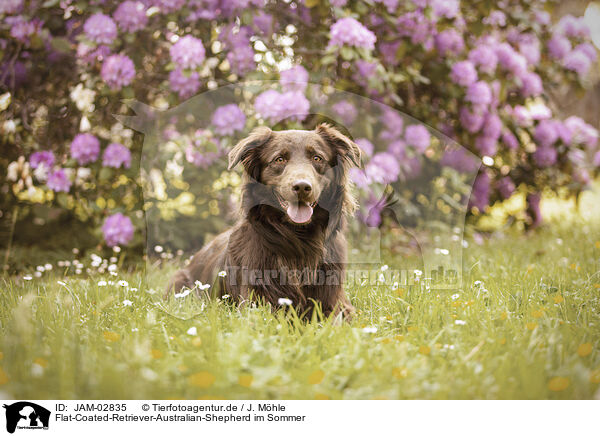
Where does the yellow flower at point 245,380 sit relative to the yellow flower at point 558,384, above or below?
below

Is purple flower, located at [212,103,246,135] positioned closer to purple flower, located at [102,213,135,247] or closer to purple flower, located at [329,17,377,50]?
purple flower, located at [329,17,377,50]

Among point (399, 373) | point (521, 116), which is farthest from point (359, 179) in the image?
point (521, 116)

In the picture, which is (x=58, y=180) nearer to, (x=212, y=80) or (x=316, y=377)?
(x=212, y=80)

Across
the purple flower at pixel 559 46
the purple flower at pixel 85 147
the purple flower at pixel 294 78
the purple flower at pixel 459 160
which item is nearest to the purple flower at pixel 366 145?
the purple flower at pixel 294 78

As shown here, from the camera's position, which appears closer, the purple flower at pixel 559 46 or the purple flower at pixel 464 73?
the purple flower at pixel 464 73

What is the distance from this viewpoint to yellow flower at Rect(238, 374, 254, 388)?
1.52m

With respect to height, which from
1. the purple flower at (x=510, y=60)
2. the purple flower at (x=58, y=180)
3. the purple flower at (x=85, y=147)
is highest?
the purple flower at (x=510, y=60)

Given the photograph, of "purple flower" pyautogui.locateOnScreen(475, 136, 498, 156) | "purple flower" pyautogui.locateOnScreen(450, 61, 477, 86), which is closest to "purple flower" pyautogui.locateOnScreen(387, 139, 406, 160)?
"purple flower" pyautogui.locateOnScreen(450, 61, 477, 86)

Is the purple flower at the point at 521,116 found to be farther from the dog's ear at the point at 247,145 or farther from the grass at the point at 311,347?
the dog's ear at the point at 247,145

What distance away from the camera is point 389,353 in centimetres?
175

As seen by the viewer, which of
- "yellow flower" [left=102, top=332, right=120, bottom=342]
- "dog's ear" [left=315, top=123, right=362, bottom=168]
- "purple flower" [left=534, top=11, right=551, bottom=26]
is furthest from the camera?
"purple flower" [left=534, top=11, right=551, bottom=26]

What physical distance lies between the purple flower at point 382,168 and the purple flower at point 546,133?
2505 millimetres

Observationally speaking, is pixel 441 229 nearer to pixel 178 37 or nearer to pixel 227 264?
pixel 227 264

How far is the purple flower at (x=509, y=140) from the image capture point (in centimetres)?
455
